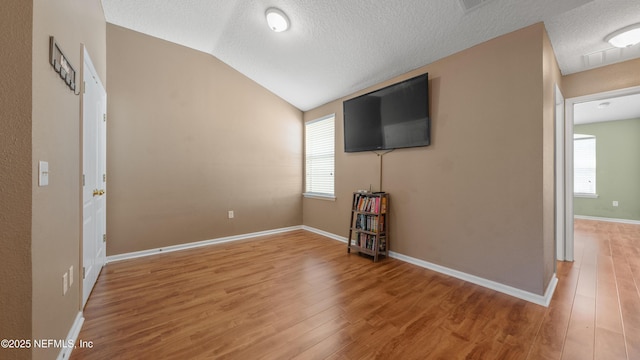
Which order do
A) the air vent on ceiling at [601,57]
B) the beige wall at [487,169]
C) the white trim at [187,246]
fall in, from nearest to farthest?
1. the beige wall at [487,169]
2. the air vent on ceiling at [601,57]
3. the white trim at [187,246]

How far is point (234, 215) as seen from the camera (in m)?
4.00

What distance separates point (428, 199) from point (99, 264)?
3811mm

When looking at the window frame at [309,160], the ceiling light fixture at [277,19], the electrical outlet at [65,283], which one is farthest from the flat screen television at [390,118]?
the electrical outlet at [65,283]

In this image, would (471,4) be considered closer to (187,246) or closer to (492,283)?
(492,283)

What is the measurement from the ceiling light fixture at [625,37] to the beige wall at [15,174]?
4.01 meters

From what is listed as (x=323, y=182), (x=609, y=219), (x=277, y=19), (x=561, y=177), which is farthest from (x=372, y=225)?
(x=609, y=219)

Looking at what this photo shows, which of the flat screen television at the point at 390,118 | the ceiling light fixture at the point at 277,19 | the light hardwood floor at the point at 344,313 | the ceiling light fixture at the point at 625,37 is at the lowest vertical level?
the light hardwood floor at the point at 344,313

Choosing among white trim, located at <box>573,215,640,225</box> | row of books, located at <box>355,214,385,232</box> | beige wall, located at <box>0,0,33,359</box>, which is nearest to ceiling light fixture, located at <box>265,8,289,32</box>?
beige wall, located at <box>0,0,33,359</box>

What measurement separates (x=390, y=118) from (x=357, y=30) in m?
1.13

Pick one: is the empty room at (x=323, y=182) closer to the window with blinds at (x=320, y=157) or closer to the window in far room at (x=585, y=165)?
the window with blinds at (x=320, y=157)

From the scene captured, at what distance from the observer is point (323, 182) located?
4.49 m

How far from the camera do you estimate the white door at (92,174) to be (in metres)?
1.97

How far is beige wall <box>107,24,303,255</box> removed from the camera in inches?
121

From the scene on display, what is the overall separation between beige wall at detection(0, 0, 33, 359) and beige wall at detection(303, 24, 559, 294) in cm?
315
